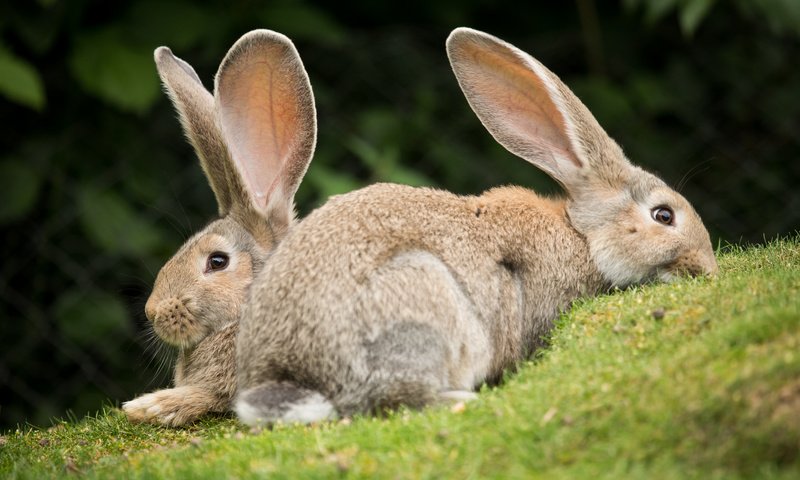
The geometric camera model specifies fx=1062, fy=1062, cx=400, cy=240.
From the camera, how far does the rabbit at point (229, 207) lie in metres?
5.36


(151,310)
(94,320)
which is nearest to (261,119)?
(151,310)

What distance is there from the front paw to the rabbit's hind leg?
2.60 feet

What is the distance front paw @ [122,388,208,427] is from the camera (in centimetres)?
525

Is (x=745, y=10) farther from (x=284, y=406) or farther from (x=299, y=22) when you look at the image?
(x=284, y=406)

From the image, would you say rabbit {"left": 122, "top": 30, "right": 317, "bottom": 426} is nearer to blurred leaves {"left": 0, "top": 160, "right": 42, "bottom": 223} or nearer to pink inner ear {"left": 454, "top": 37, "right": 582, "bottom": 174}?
pink inner ear {"left": 454, "top": 37, "right": 582, "bottom": 174}

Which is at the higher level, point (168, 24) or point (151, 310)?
point (168, 24)

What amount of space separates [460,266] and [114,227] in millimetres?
3842

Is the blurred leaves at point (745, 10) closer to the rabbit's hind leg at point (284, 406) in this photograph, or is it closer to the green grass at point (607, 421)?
the green grass at point (607, 421)

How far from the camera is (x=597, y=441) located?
3568 mm


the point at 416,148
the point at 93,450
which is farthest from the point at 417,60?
the point at 93,450

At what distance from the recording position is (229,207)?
596 cm

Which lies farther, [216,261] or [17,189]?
[17,189]

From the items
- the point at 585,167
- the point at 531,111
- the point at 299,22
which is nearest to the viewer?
the point at 585,167

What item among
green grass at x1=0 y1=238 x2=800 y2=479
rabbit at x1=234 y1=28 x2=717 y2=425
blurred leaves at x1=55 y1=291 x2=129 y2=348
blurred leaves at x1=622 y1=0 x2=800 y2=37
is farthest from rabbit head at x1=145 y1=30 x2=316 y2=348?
blurred leaves at x1=622 y1=0 x2=800 y2=37
